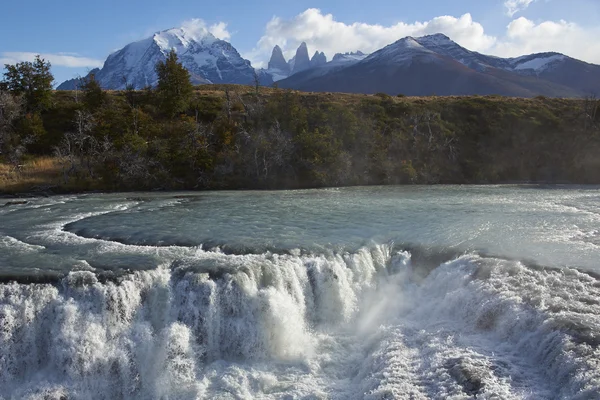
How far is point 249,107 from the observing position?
2101 inches

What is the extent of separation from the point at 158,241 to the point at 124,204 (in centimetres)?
1282

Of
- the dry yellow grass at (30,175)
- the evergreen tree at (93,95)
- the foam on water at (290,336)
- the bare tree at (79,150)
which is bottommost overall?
the foam on water at (290,336)

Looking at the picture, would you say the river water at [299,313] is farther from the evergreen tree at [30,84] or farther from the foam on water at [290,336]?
the evergreen tree at [30,84]

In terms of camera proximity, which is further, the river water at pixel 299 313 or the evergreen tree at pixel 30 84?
the evergreen tree at pixel 30 84

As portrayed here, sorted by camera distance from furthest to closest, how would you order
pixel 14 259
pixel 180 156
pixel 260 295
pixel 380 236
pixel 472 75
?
pixel 472 75
pixel 180 156
pixel 380 236
pixel 14 259
pixel 260 295

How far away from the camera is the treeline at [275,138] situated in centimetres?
4438

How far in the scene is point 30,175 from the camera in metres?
41.1

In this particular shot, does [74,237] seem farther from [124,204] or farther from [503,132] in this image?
[503,132]

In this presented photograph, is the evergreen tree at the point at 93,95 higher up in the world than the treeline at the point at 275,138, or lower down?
higher up

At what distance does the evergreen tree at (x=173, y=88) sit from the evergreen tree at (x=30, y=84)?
13397 mm

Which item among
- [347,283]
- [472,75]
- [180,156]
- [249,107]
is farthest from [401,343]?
[472,75]

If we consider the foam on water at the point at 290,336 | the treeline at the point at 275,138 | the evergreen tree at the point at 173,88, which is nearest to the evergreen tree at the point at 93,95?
the treeline at the point at 275,138

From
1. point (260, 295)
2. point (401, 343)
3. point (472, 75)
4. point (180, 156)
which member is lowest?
point (401, 343)

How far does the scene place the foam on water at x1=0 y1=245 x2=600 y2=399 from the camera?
43.3 feet
